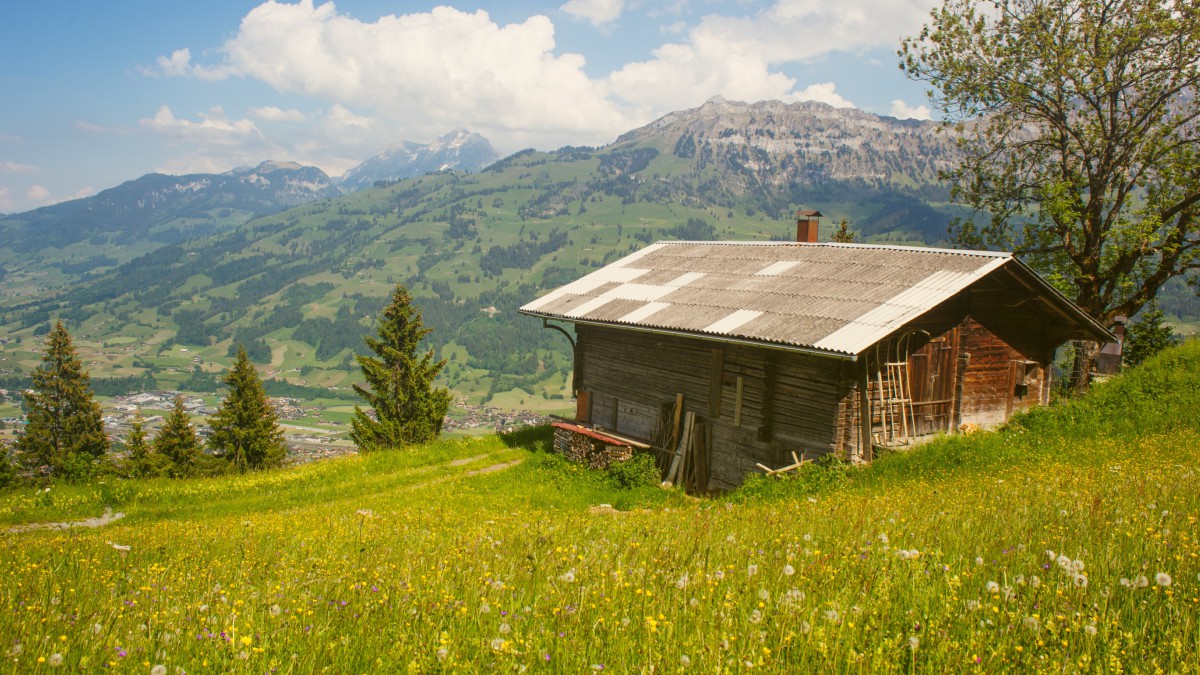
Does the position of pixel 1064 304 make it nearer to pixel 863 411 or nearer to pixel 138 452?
pixel 863 411

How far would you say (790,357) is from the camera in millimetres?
18641

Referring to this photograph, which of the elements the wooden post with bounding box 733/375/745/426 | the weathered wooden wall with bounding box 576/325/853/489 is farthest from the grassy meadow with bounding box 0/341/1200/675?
the wooden post with bounding box 733/375/745/426

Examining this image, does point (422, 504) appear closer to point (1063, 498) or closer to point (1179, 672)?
point (1063, 498)

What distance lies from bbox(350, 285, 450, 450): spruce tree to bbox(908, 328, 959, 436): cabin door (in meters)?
29.3

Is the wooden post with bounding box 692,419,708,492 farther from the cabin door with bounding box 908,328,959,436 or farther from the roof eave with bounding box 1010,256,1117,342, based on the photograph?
the roof eave with bounding box 1010,256,1117,342

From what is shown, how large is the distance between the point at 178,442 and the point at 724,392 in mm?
35695

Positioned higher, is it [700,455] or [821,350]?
[821,350]

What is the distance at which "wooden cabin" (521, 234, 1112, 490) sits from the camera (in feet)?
57.8

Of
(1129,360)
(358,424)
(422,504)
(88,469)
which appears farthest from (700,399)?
(88,469)

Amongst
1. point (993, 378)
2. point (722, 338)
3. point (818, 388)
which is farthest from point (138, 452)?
point (993, 378)

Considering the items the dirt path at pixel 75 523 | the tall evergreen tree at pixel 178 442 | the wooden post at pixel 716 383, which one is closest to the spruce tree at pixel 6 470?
the tall evergreen tree at pixel 178 442

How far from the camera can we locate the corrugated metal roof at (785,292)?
56.4 ft

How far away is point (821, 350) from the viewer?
52.6ft

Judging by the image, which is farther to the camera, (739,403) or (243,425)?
(243,425)
